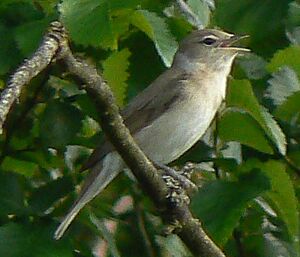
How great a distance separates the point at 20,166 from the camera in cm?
307

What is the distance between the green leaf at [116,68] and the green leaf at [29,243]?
0.39 m

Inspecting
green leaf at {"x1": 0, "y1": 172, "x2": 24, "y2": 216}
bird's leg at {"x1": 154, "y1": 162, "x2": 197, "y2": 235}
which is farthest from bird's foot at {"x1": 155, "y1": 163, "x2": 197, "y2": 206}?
green leaf at {"x1": 0, "y1": 172, "x2": 24, "y2": 216}

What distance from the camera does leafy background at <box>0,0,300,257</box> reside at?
2.69 metres

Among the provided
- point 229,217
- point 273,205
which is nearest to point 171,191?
point 229,217

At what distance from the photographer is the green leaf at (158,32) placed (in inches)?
104

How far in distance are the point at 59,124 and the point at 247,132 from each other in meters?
0.46

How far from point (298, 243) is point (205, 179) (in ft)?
1.00

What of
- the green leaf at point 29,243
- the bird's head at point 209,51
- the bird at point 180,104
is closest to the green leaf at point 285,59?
the bird at point 180,104

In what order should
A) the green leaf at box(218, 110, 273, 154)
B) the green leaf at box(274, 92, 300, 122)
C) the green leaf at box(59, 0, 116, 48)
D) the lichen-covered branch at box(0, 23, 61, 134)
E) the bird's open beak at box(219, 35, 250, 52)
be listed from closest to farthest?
the lichen-covered branch at box(0, 23, 61, 134), the green leaf at box(59, 0, 116, 48), the green leaf at box(218, 110, 273, 154), the green leaf at box(274, 92, 300, 122), the bird's open beak at box(219, 35, 250, 52)

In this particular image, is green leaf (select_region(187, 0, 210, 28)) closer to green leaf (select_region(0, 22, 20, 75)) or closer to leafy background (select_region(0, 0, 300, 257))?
leafy background (select_region(0, 0, 300, 257))

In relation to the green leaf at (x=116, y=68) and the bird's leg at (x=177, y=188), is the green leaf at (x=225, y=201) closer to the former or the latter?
the bird's leg at (x=177, y=188)

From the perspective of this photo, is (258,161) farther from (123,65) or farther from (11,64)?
(11,64)

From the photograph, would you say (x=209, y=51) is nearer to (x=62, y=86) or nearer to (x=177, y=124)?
(x=177, y=124)

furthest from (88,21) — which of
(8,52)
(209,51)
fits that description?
(209,51)
